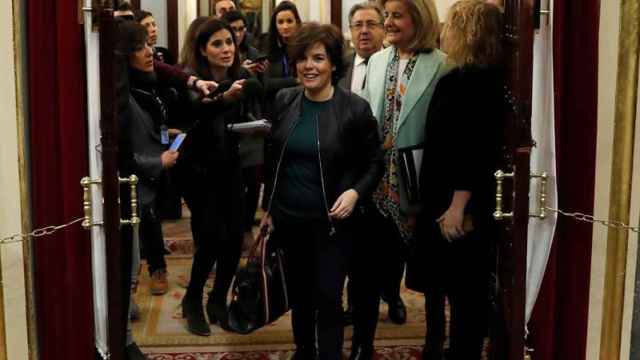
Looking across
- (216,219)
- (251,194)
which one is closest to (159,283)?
(251,194)

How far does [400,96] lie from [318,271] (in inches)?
29.3

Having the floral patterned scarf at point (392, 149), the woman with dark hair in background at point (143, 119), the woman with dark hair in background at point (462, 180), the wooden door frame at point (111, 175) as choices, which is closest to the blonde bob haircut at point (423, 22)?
the floral patterned scarf at point (392, 149)

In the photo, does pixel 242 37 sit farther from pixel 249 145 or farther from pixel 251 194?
pixel 249 145

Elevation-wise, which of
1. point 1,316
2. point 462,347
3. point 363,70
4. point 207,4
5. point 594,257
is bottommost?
point 462,347

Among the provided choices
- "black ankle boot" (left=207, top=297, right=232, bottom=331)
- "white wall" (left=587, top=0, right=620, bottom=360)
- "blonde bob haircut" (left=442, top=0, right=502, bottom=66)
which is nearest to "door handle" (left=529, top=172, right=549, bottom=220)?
"white wall" (left=587, top=0, right=620, bottom=360)

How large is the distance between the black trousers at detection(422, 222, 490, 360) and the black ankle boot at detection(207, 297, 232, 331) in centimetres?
113

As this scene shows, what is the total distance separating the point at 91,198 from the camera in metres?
2.50

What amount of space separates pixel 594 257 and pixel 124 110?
166 centimetres

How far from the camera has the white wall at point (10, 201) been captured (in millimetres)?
2424

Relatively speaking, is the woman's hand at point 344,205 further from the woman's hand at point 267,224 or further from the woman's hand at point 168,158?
the woman's hand at point 168,158

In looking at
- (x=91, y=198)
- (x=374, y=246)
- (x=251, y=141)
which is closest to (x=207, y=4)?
(x=251, y=141)

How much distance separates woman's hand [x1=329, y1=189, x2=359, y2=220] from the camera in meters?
2.87

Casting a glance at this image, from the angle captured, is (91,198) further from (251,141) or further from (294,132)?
(251,141)

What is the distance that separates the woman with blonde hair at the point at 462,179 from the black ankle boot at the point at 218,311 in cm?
108
